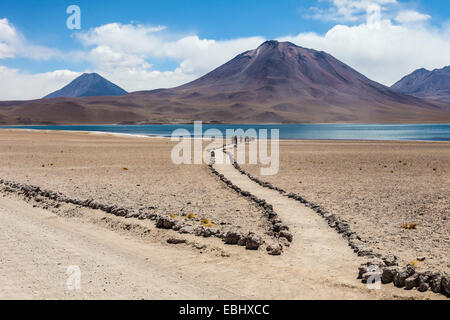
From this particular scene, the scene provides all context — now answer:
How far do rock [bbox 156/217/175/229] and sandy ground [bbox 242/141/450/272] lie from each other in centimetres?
367

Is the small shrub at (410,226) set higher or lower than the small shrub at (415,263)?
higher

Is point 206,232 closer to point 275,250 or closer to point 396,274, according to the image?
point 275,250

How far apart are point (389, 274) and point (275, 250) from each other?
1898 millimetres

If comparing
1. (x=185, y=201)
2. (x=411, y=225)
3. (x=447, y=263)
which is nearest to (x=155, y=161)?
(x=185, y=201)

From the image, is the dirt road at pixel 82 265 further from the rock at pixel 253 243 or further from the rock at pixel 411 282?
the rock at pixel 411 282

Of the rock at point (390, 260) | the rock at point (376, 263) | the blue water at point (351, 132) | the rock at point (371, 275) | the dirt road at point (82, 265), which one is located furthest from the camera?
the blue water at point (351, 132)

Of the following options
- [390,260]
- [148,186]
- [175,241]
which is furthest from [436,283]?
[148,186]

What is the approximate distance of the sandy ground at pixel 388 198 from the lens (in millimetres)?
7871

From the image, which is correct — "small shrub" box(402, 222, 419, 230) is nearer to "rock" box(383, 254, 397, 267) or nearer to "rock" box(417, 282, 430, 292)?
"rock" box(383, 254, 397, 267)

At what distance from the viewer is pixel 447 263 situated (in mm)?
6840

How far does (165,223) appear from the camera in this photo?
8984 millimetres

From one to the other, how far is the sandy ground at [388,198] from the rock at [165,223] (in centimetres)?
367

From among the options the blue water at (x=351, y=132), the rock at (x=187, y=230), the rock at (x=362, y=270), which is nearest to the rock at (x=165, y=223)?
the rock at (x=187, y=230)
